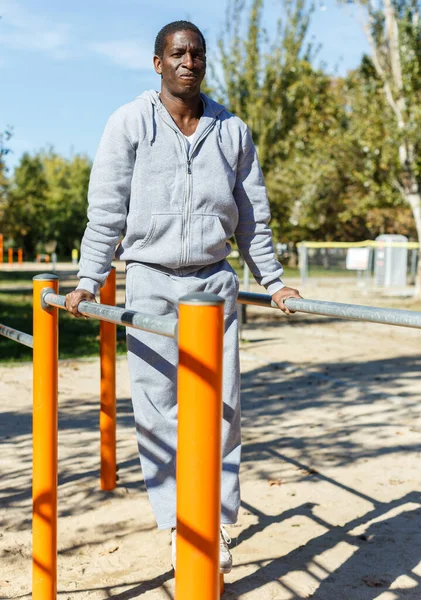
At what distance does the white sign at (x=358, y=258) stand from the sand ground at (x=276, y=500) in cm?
1626

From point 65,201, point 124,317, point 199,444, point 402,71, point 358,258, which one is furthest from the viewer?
point 65,201

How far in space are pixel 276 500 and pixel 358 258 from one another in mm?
20346

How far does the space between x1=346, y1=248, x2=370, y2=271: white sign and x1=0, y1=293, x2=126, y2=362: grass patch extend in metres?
11.3

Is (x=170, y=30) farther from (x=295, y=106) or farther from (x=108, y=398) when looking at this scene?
(x=295, y=106)

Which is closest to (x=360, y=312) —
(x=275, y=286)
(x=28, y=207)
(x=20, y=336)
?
(x=275, y=286)

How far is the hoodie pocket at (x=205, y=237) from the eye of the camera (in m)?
2.50

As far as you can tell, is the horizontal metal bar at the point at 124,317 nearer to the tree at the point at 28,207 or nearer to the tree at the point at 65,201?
the tree at the point at 28,207

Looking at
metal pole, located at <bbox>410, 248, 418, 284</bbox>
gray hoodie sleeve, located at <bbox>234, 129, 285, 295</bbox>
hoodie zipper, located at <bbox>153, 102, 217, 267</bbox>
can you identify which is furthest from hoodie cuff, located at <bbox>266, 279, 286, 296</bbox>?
metal pole, located at <bbox>410, 248, 418, 284</bbox>

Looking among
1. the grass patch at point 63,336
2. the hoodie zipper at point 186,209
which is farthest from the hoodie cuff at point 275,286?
the grass patch at point 63,336

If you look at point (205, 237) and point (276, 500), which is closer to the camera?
point (205, 237)

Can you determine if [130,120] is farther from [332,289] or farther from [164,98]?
[332,289]

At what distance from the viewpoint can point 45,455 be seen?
243cm

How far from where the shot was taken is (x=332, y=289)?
2283 centimetres

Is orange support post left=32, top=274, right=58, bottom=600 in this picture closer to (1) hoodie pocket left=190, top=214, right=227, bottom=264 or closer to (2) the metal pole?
(1) hoodie pocket left=190, top=214, right=227, bottom=264
